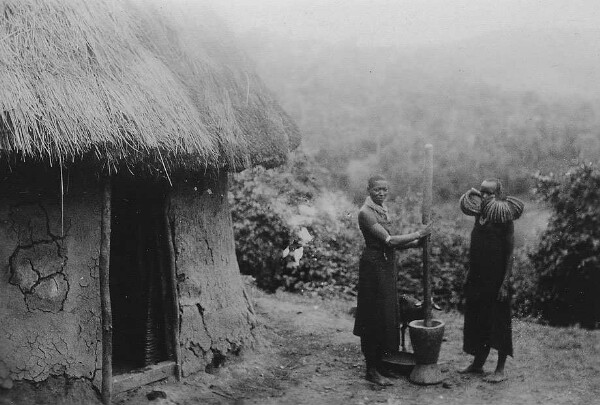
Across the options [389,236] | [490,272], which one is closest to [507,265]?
[490,272]

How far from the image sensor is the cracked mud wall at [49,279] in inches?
180

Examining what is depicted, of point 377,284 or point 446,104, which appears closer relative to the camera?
point 377,284

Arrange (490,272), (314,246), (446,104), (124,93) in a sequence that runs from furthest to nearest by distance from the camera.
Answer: (446,104), (314,246), (490,272), (124,93)

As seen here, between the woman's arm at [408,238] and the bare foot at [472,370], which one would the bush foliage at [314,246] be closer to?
the bare foot at [472,370]

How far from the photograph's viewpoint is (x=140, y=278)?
6133 millimetres

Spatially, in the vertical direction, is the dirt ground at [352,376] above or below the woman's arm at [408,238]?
below

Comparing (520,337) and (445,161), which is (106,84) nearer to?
(520,337)

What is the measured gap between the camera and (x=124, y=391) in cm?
507

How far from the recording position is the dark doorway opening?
18.6 ft

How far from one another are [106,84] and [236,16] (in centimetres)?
288

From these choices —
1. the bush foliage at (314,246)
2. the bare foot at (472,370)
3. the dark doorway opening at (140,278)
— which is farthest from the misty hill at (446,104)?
the dark doorway opening at (140,278)

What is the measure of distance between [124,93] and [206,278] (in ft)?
6.31

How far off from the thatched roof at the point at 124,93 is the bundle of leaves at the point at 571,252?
421 centimetres

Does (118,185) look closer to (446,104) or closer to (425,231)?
(425,231)
